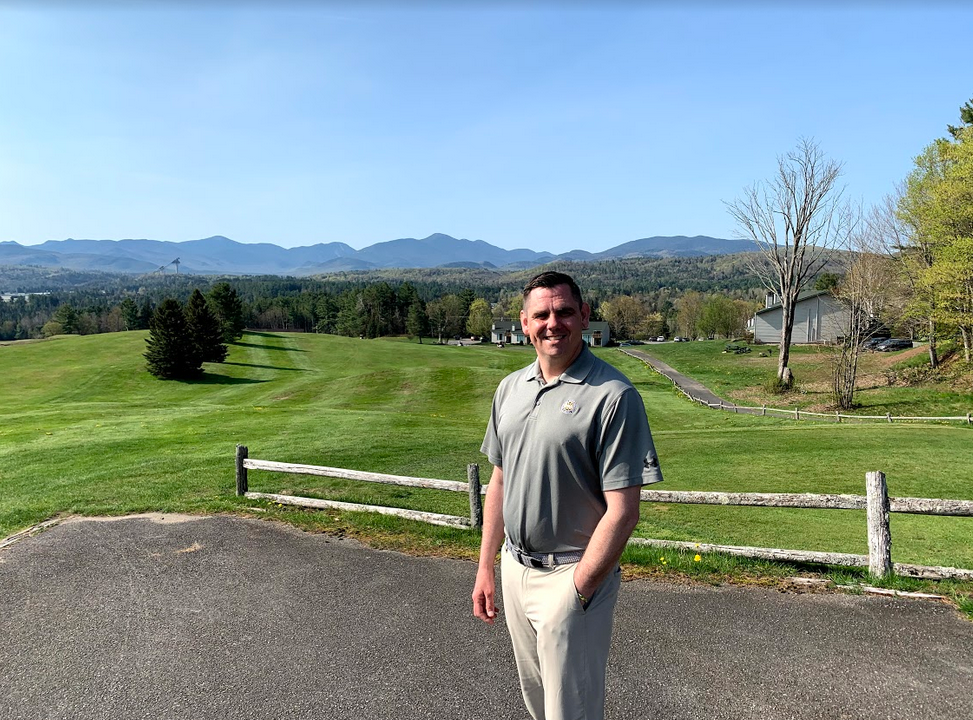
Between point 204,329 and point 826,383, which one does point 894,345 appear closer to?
point 826,383

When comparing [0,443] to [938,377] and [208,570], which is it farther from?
[938,377]

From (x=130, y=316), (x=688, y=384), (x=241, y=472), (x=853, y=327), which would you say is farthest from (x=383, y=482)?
(x=130, y=316)

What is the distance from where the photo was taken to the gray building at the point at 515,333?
124 m

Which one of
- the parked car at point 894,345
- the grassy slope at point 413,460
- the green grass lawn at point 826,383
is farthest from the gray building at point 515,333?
the grassy slope at point 413,460

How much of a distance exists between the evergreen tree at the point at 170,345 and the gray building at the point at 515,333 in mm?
76498

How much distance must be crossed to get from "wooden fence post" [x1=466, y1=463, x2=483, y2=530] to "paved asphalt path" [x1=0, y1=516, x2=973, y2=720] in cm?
135

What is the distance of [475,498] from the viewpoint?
988cm

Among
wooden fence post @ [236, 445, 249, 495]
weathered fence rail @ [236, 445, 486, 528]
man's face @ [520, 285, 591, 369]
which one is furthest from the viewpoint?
wooden fence post @ [236, 445, 249, 495]

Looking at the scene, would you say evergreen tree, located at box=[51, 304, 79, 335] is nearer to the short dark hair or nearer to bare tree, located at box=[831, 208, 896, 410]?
bare tree, located at box=[831, 208, 896, 410]

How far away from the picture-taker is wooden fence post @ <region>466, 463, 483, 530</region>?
972cm

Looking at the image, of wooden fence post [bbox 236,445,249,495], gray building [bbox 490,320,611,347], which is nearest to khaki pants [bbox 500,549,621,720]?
wooden fence post [bbox 236,445,249,495]

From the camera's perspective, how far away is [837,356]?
35812mm

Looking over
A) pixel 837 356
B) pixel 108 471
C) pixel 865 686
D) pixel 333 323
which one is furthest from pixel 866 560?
pixel 333 323

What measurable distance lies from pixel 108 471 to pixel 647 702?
599 inches
